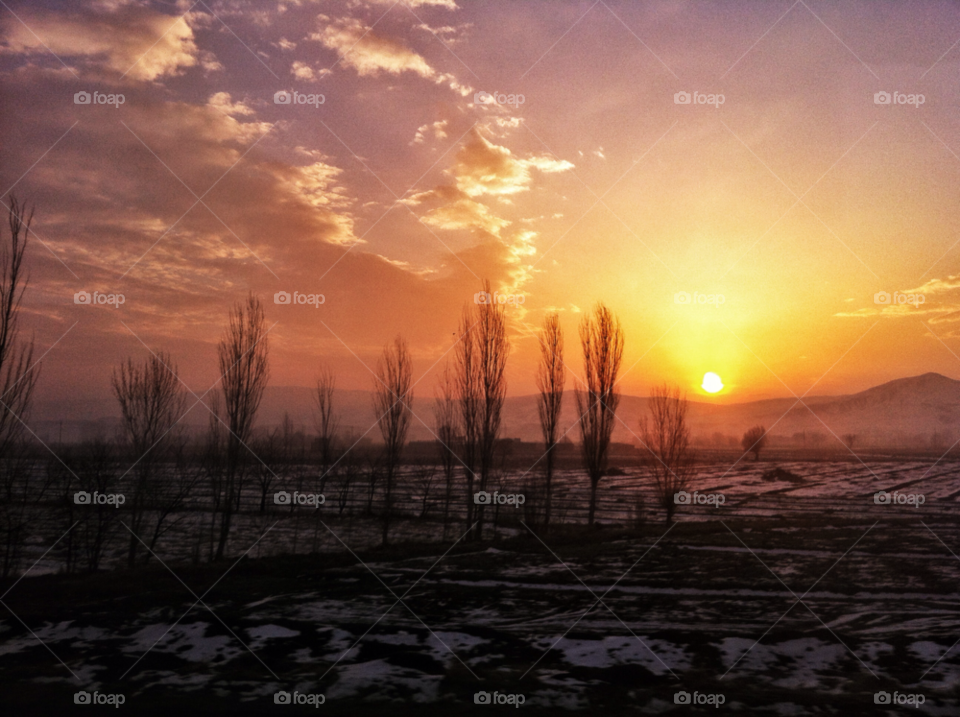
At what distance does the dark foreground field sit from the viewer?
5.88m

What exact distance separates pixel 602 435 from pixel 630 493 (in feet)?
60.5

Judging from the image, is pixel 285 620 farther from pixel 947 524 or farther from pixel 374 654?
pixel 947 524

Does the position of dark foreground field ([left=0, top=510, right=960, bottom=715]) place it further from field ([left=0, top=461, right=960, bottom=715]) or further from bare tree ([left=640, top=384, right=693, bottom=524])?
bare tree ([left=640, top=384, right=693, bottom=524])

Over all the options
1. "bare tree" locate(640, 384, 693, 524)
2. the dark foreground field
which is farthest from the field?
"bare tree" locate(640, 384, 693, 524)

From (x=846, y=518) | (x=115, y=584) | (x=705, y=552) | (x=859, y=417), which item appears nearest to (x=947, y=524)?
(x=846, y=518)

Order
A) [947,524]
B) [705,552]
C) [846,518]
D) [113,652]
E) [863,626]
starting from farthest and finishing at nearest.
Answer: [846,518], [947,524], [705,552], [863,626], [113,652]

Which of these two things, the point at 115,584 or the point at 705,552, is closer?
the point at 115,584

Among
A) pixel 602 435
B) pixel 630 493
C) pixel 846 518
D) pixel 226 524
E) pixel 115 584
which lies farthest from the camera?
pixel 630 493

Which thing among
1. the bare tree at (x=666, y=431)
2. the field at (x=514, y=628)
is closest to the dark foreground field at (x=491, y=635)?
the field at (x=514, y=628)

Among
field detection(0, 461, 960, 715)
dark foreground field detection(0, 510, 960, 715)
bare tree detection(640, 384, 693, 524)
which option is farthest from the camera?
bare tree detection(640, 384, 693, 524)

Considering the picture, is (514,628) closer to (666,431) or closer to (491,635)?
(491,635)

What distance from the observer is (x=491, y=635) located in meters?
7.77

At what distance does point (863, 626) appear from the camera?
319 inches

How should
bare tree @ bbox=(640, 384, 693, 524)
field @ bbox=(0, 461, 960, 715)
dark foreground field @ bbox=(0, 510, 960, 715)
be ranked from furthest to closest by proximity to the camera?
bare tree @ bbox=(640, 384, 693, 524), field @ bbox=(0, 461, 960, 715), dark foreground field @ bbox=(0, 510, 960, 715)
